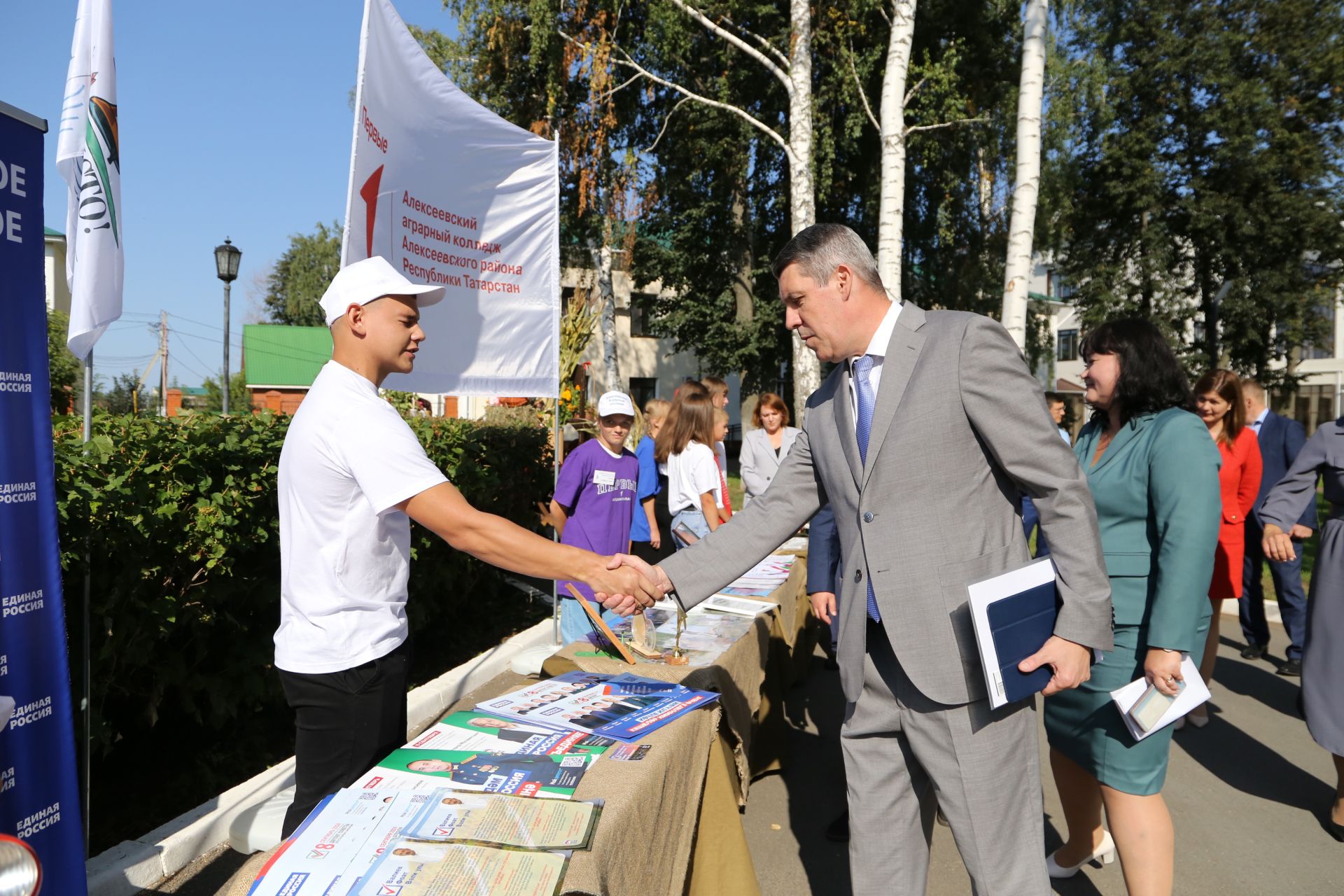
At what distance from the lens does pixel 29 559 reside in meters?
2.38

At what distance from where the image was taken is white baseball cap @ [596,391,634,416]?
475 cm

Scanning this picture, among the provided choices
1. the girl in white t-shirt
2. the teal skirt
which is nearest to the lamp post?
the girl in white t-shirt

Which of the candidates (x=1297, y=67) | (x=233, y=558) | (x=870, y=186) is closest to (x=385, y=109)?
(x=233, y=558)

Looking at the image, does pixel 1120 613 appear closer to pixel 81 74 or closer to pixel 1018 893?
pixel 1018 893

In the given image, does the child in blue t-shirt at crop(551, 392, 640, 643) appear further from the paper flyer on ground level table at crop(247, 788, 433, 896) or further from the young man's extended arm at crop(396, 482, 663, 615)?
the paper flyer on ground level table at crop(247, 788, 433, 896)

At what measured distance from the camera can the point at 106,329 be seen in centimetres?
302

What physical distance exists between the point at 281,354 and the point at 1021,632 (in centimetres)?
4789

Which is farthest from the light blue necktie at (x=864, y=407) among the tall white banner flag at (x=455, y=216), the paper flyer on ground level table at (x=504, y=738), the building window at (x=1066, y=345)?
the building window at (x=1066, y=345)

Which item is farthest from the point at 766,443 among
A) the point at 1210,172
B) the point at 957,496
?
the point at 1210,172

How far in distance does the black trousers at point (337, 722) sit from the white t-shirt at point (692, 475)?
393 centimetres

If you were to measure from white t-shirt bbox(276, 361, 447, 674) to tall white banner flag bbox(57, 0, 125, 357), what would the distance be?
141 cm

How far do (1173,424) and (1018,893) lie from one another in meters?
1.43

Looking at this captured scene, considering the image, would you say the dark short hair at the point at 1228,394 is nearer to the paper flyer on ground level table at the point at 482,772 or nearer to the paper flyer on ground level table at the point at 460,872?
the paper flyer on ground level table at the point at 482,772

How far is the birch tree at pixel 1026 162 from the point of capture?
9648 mm
